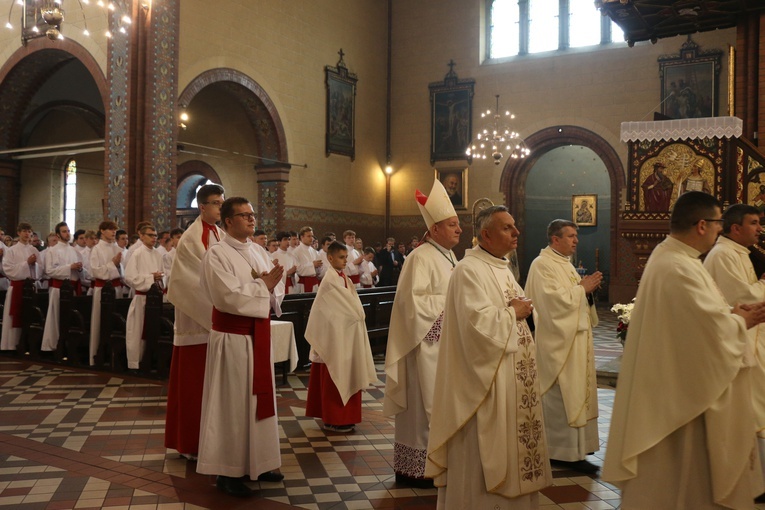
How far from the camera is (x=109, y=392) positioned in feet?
24.8

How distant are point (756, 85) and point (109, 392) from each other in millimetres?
8809

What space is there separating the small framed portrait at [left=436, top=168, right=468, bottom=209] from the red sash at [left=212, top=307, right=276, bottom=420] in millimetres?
15104

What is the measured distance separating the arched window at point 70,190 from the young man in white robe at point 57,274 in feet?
34.0

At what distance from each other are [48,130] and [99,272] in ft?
41.7

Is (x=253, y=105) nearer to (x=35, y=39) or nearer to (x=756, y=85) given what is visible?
(x=35, y=39)

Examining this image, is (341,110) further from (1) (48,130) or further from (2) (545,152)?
(1) (48,130)

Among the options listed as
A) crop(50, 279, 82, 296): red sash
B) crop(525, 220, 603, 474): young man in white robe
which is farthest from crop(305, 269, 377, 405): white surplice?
crop(50, 279, 82, 296): red sash

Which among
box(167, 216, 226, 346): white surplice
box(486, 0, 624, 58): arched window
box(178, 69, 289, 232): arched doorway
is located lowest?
box(167, 216, 226, 346): white surplice

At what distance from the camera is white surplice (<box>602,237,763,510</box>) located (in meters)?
3.08

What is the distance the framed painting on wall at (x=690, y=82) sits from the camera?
16.2 m

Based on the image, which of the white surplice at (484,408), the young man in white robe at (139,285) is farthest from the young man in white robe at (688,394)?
the young man in white robe at (139,285)

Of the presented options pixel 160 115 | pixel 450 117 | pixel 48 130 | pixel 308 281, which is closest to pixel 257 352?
pixel 308 281

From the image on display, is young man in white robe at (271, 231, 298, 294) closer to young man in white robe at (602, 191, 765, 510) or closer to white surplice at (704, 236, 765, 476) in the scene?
white surplice at (704, 236, 765, 476)

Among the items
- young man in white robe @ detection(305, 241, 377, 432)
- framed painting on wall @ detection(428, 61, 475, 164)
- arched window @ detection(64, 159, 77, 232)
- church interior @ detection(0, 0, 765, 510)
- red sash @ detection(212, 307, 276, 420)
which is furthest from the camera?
arched window @ detection(64, 159, 77, 232)
